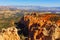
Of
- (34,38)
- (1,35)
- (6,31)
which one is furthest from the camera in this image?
(34,38)

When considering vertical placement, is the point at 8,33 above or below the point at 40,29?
above

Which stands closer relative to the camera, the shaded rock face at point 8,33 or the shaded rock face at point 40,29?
the shaded rock face at point 8,33

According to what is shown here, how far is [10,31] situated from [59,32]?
3.94 m

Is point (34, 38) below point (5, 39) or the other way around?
below

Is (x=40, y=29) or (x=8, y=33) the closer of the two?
(x=8, y=33)

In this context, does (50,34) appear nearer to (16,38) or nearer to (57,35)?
(57,35)

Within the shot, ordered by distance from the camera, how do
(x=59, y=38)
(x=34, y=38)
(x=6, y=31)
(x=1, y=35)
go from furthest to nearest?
(x=34, y=38)
(x=59, y=38)
(x=6, y=31)
(x=1, y=35)

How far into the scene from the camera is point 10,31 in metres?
17.7

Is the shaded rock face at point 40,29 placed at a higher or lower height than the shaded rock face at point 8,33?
lower

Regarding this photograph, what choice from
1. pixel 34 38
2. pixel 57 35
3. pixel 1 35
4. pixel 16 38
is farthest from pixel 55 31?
pixel 34 38

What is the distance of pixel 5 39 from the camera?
1720 cm

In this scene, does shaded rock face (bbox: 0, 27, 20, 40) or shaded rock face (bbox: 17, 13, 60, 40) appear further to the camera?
shaded rock face (bbox: 17, 13, 60, 40)

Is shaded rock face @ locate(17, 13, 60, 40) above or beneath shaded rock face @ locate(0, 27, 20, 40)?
beneath

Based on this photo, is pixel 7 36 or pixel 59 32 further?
pixel 59 32
